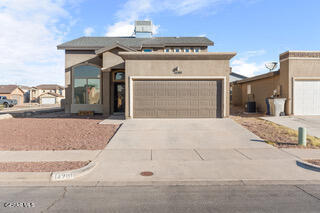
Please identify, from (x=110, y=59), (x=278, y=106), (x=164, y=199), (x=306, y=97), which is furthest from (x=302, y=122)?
(x=110, y=59)

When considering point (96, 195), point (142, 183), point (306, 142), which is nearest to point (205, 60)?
point (306, 142)

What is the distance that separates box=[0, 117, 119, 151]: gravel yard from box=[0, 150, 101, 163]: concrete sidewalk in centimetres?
56

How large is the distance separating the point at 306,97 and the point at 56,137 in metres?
16.2

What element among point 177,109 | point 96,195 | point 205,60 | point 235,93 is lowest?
→ point 96,195

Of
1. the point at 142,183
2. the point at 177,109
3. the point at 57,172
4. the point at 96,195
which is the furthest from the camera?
the point at 177,109

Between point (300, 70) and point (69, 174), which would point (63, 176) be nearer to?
A: point (69, 174)

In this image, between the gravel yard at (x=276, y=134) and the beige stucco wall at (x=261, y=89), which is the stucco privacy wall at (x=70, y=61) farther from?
the beige stucco wall at (x=261, y=89)

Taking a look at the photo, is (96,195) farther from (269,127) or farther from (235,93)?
(235,93)

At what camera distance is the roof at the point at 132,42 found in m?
21.2

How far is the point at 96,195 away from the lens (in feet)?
15.6

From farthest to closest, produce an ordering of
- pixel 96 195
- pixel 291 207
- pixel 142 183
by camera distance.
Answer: pixel 142 183 < pixel 96 195 < pixel 291 207

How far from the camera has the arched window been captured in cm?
1934

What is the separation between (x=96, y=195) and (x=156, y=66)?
10567mm

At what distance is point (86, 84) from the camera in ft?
63.8
